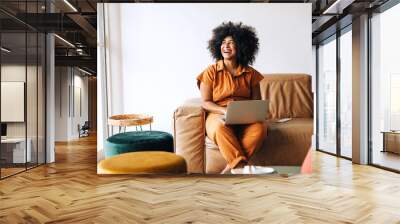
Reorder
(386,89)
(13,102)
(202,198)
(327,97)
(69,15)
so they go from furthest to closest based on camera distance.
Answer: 1. (327,97)
2. (69,15)
3. (13,102)
4. (386,89)
5. (202,198)

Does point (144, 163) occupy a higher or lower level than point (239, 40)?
lower

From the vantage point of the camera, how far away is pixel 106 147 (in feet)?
15.2

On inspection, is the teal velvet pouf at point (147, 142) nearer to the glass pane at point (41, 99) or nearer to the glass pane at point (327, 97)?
the glass pane at point (41, 99)

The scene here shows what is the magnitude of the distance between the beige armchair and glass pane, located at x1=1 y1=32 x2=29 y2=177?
2.79 m

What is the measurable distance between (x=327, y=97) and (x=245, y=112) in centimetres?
387

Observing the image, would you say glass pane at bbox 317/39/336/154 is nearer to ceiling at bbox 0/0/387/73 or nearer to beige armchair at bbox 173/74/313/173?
ceiling at bbox 0/0/387/73

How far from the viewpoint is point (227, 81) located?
4539 mm

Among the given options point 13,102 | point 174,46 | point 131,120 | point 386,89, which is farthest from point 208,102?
point 13,102

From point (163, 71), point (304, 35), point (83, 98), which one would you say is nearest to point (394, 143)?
point (304, 35)

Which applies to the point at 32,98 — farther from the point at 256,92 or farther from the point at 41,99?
the point at 256,92

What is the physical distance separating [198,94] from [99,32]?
1480 millimetres

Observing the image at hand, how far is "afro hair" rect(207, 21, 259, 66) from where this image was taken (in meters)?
4.61

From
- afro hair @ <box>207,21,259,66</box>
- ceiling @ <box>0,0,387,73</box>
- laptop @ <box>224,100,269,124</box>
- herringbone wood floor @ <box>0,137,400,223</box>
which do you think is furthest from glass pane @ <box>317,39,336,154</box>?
laptop @ <box>224,100,269,124</box>

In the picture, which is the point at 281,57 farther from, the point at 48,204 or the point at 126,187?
the point at 48,204
